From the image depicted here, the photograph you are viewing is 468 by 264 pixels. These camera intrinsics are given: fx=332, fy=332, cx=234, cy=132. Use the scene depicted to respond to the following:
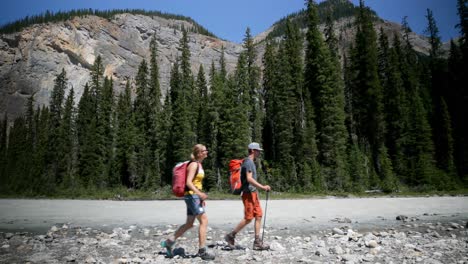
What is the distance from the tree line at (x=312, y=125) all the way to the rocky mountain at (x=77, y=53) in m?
51.4

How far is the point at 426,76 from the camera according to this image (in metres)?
49.9

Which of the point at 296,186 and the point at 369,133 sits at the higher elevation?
the point at 369,133

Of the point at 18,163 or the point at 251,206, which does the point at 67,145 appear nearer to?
the point at 18,163

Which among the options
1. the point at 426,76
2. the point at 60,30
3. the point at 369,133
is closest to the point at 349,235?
the point at 369,133

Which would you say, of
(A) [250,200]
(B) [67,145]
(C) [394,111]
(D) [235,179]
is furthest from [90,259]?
(B) [67,145]

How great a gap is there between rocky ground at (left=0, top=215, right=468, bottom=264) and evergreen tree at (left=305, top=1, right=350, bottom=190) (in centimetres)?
2415

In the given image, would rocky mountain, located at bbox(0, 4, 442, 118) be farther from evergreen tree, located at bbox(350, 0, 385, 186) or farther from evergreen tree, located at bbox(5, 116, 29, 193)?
evergreen tree, located at bbox(350, 0, 385, 186)

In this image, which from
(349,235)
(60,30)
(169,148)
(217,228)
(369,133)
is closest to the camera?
(349,235)

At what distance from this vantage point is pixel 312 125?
38.7 metres

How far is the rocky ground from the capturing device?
614 cm

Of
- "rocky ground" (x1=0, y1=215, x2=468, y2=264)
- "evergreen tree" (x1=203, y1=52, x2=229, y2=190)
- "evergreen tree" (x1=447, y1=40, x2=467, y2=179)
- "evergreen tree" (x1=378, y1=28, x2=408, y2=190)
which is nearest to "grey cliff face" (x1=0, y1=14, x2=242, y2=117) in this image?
"evergreen tree" (x1=203, y1=52, x2=229, y2=190)

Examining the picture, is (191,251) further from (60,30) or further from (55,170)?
(60,30)

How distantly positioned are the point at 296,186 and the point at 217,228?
23.1 meters

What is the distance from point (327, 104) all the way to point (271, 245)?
109ft
